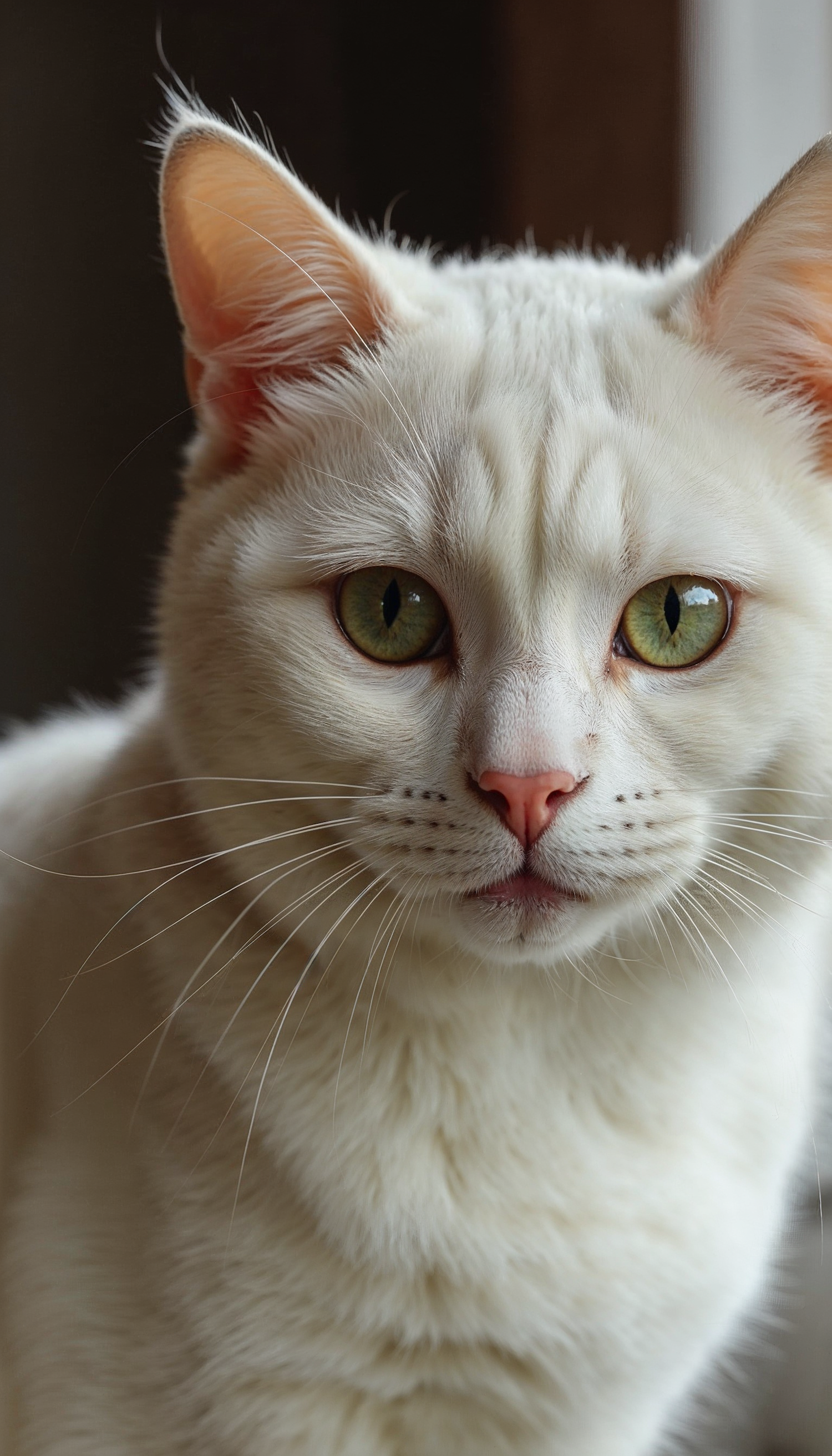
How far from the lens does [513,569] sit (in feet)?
2.40

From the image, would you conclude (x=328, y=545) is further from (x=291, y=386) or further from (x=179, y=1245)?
(x=179, y=1245)

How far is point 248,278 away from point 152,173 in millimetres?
211

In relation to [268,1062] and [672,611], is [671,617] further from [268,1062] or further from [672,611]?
[268,1062]

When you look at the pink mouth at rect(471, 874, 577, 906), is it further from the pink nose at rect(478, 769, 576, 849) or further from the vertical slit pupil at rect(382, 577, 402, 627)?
the vertical slit pupil at rect(382, 577, 402, 627)

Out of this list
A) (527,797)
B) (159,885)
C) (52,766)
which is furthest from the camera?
(52,766)

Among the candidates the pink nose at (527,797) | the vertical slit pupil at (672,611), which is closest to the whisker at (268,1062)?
the pink nose at (527,797)

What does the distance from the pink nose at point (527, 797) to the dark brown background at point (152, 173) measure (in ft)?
1.36

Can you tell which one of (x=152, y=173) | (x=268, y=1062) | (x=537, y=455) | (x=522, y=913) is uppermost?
(x=152, y=173)

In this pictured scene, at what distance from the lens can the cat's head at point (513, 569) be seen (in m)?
0.72

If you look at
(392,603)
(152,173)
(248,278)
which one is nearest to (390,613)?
(392,603)

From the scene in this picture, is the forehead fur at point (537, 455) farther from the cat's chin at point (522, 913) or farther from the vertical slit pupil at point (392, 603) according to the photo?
the cat's chin at point (522, 913)

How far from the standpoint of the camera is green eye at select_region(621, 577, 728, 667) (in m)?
0.76

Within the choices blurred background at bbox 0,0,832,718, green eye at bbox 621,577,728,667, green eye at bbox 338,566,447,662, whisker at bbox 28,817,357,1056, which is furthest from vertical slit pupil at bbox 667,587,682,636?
blurred background at bbox 0,0,832,718

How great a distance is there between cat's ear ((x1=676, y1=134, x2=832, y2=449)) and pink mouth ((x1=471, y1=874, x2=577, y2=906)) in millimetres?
351
